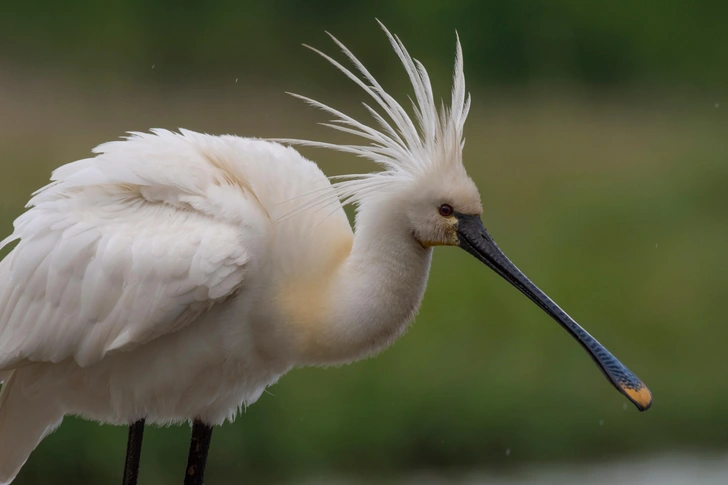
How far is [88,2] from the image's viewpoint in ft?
34.1

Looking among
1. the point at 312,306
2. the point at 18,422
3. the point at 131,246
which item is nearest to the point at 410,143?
the point at 312,306

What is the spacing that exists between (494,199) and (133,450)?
15.9 ft

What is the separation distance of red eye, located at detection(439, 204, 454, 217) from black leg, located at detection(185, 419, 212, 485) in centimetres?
112

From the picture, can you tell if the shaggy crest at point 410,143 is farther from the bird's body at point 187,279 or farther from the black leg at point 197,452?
the black leg at point 197,452

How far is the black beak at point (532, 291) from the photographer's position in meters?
4.23

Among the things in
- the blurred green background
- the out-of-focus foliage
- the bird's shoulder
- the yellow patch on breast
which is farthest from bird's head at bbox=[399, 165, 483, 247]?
the out-of-focus foliage

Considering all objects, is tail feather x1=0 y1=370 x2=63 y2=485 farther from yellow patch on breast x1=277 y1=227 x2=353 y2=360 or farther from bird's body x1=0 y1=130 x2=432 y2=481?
yellow patch on breast x1=277 y1=227 x2=353 y2=360

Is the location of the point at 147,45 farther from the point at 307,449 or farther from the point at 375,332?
the point at 375,332

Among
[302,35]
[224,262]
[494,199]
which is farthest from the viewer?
[302,35]

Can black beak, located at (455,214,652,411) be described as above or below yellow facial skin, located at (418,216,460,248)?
below

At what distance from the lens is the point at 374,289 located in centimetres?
420

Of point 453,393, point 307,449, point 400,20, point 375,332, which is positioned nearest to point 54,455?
point 307,449

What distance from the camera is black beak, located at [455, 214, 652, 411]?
13.9ft

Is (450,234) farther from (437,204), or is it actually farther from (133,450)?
(133,450)
